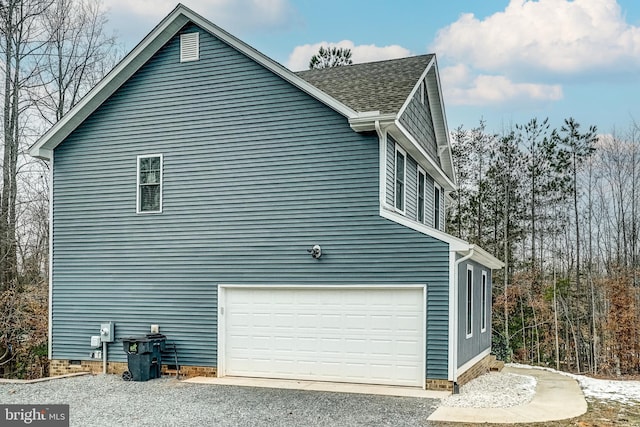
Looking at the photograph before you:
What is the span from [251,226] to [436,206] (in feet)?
22.9

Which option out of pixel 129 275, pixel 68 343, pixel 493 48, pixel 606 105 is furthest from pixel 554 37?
pixel 68 343

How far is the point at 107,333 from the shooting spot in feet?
41.2

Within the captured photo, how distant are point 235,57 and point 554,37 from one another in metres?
13.2

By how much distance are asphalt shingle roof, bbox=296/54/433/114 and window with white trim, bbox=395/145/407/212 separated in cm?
99

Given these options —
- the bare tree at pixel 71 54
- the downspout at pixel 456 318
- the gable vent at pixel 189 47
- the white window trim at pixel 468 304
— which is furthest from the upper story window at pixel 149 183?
the bare tree at pixel 71 54

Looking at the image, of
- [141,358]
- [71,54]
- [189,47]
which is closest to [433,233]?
[141,358]

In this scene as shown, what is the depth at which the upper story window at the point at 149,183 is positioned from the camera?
12.7m

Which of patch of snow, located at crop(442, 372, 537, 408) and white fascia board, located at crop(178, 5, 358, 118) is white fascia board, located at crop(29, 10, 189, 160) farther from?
patch of snow, located at crop(442, 372, 537, 408)

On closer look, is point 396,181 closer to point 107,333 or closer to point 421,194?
point 421,194

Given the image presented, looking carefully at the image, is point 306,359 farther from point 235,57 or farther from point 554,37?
point 554,37

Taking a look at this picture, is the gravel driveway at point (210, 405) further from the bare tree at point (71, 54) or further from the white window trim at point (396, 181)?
the bare tree at point (71, 54)

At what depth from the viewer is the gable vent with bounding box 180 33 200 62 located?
12.5 m

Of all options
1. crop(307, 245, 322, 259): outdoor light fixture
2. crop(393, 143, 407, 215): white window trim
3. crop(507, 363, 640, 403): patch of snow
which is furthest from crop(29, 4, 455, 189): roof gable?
crop(507, 363, 640, 403): patch of snow

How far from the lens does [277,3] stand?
719 inches
